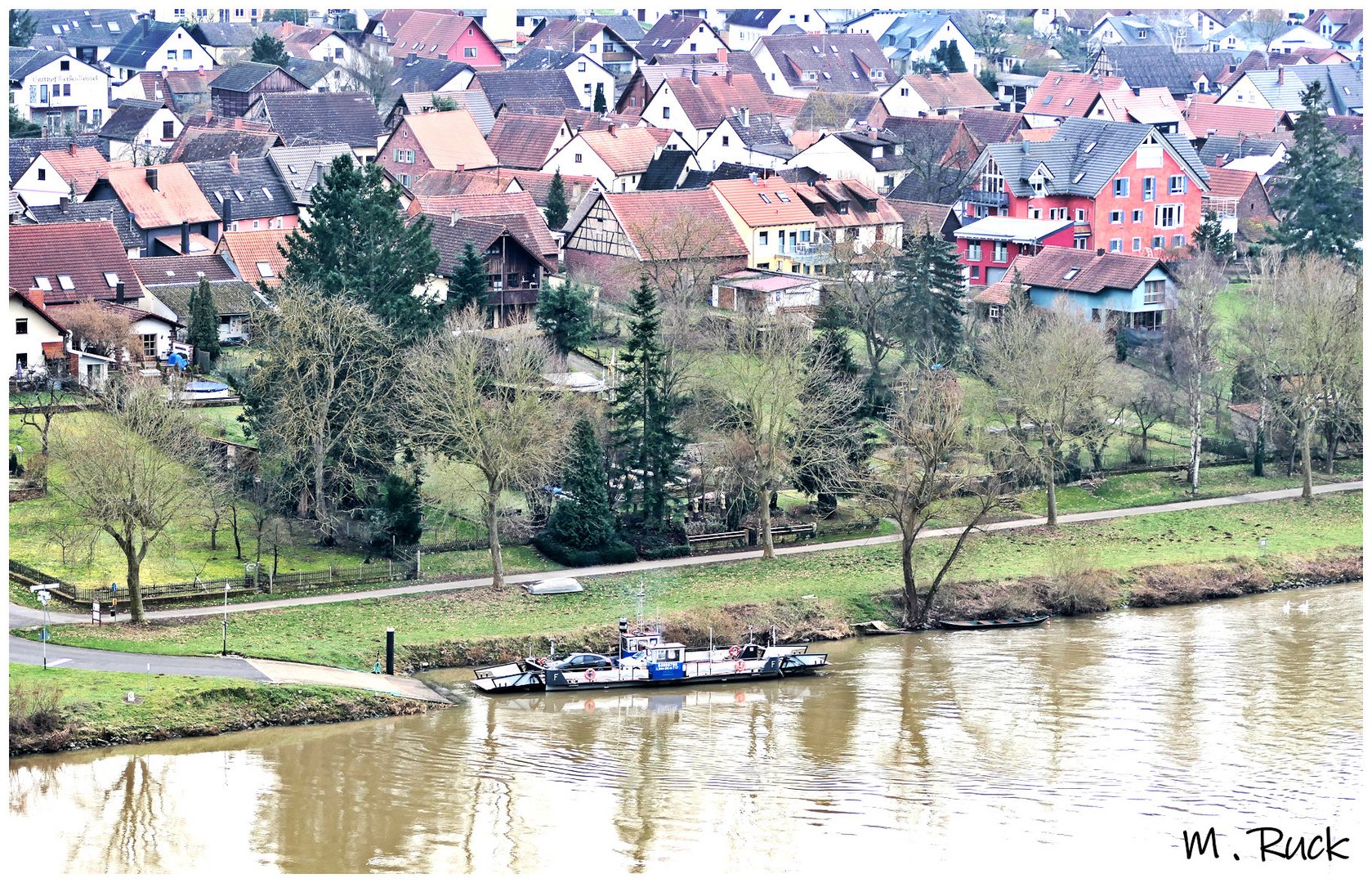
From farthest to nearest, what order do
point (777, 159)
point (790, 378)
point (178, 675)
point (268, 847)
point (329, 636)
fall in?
point (777, 159), point (790, 378), point (329, 636), point (178, 675), point (268, 847)

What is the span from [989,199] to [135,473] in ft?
158

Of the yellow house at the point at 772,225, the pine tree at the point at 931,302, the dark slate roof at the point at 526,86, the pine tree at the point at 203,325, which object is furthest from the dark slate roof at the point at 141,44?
the pine tree at the point at 931,302

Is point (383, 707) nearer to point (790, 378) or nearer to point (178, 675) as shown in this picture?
point (178, 675)

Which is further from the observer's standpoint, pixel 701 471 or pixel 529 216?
pixel 529 216

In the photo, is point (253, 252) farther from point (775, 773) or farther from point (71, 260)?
point (775, 773)

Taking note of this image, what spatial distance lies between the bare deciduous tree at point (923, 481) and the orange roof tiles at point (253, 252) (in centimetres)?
2580

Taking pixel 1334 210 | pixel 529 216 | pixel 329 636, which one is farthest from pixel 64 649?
pixel 1334 210

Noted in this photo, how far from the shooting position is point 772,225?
83.5 meters

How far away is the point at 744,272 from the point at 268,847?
45.5 metres

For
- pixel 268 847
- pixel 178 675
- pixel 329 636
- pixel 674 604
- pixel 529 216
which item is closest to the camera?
pixel 268 847

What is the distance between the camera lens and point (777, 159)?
340 feet

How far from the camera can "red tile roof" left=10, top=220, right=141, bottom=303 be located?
2667 inches

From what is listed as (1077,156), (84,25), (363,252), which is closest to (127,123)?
(84,25)

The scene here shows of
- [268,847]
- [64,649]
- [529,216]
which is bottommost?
[268,847]
